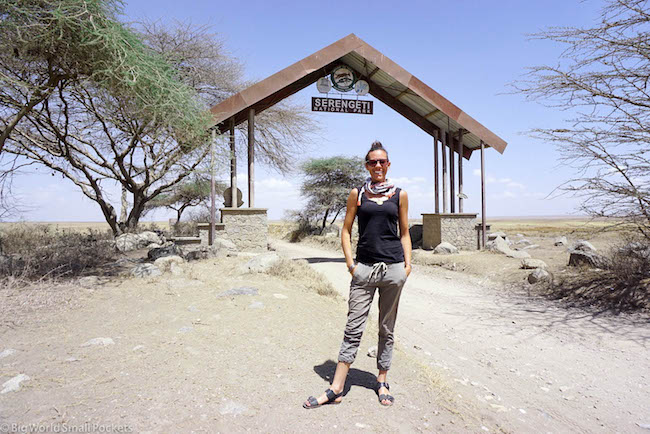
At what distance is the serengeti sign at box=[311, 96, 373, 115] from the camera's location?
505 inches

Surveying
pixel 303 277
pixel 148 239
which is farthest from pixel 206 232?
pixel 303 277

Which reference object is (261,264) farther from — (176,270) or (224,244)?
(224,244)

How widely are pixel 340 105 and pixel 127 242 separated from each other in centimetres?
812

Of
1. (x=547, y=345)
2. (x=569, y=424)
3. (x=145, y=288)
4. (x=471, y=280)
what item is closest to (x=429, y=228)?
(x=471, y=280)

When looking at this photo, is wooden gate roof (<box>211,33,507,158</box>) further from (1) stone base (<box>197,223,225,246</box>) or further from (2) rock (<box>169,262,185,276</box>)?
(2) rock (<box>169,262,185,276</box>)

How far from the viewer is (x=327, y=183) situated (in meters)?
25.0

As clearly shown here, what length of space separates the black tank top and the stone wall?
8.91 meters

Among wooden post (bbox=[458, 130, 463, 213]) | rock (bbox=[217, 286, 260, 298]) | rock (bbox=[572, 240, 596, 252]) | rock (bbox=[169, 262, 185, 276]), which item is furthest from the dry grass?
wooden post (bbox=[458, 130, 463, 213])

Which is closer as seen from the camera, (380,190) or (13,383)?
(13,383)

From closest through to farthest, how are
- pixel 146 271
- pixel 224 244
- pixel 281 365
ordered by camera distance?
pixel 281 365 < pixel 146 271 < pixel 224 244

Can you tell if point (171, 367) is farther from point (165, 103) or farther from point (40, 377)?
point (165, 103)

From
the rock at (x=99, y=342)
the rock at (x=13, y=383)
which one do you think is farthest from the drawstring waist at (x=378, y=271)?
the rock at (x=13, y=383)

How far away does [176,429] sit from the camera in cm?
249

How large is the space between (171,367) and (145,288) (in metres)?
3.23
